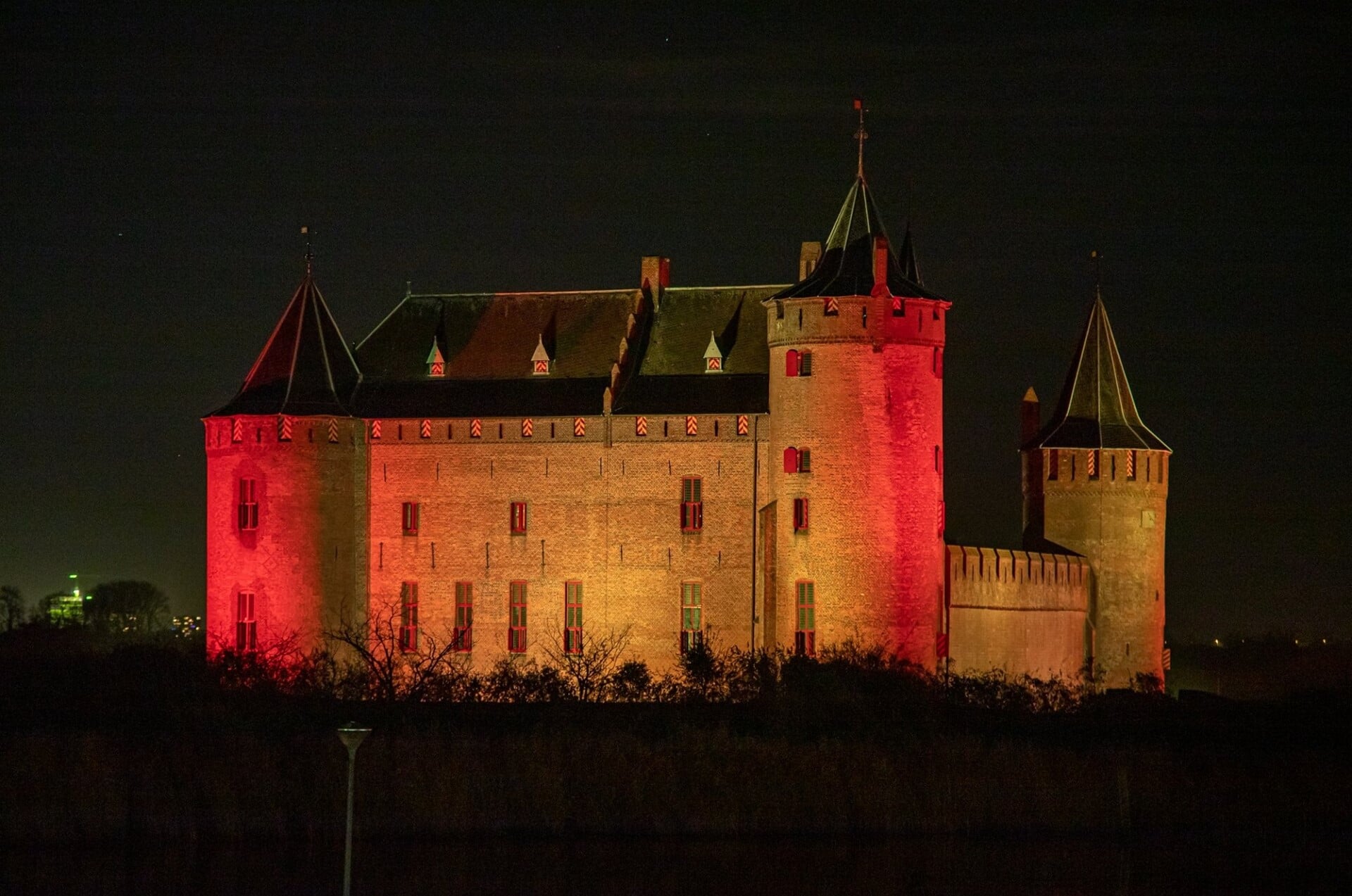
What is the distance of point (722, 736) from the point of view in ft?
151

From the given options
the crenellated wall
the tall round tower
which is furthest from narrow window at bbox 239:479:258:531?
the crenellated wall

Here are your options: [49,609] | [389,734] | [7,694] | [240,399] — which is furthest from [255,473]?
[49,609]

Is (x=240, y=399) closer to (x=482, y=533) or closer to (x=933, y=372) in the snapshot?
(x=482, y=533)

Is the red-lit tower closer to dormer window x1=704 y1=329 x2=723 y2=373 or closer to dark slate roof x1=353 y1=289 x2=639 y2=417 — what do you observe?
dark slate roof x1=353 y1=289 x2=639 y2=417

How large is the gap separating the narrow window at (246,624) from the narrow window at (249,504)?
1336 mm

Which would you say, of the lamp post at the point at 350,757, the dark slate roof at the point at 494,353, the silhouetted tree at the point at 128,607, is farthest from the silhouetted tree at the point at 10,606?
the lamp post at the point at 350,757

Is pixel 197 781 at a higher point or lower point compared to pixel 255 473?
lower

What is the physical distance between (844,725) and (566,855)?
25.7ft

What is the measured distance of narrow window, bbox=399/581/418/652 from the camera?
190 ft

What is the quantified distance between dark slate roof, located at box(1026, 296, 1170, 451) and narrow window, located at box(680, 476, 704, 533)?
402 inches

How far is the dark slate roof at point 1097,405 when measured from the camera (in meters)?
63.8

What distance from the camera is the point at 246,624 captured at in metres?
57.1

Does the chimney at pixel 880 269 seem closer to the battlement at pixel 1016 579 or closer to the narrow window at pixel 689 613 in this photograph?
the battlement at pixel 1016 579

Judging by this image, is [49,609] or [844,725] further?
[49,609]
